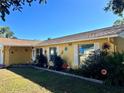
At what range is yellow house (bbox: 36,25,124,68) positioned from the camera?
13250mm

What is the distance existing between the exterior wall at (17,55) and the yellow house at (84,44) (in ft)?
15.7

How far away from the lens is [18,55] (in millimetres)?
26312

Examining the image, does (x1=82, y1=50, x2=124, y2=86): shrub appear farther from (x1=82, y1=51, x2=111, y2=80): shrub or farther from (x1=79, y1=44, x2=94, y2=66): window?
(x1=79, y1=44, x2=94, y2=66): window

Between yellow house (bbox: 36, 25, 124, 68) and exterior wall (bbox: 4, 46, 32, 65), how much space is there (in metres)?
4.77

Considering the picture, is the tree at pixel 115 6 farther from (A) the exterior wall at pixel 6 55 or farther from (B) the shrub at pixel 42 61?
(A) the exterior wall at pixel 6 55

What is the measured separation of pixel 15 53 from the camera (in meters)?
26.0

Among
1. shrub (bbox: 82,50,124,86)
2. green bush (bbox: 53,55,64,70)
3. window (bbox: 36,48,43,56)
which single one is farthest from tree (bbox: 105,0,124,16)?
window (bbox: 36,48,43,56)

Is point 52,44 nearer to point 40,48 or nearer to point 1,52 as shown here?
point 40,48

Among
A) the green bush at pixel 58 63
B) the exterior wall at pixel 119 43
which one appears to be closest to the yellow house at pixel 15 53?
the green bush at pixel 58 63

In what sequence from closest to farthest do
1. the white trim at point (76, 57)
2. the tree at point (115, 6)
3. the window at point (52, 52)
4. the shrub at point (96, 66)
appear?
the shrub at point (96, 66)
the tree at point (115, 6)
the white trim at point (76, 57)
the window at point (52, 52)

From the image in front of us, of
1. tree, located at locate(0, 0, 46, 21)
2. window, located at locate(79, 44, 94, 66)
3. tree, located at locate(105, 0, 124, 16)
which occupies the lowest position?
window, located at locate(79, 44, 94, 66)

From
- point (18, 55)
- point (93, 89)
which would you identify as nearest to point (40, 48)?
point (18, 55)

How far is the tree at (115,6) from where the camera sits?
Result: 49.3 feet

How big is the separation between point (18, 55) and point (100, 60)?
16143 mm
